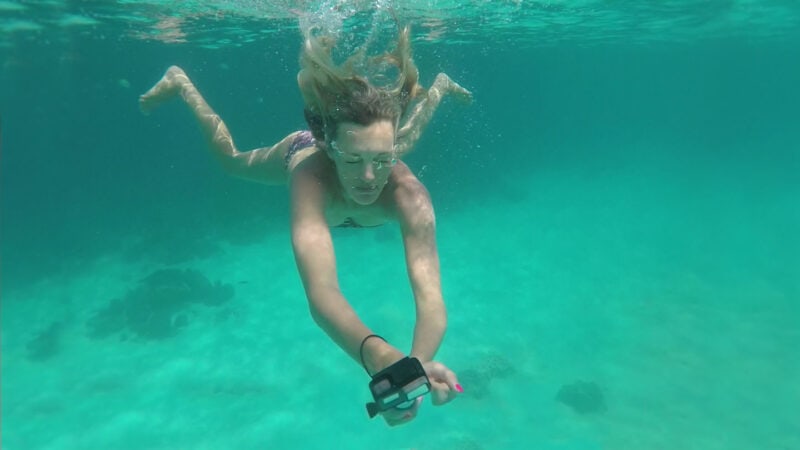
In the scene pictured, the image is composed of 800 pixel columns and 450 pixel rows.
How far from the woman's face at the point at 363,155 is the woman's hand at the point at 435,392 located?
1.51 meters

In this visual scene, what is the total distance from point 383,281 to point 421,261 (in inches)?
480

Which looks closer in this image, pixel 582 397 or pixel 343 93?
pixel 343 93

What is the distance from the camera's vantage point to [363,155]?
362 centimetres

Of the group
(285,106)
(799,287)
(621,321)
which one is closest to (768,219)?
(799,287)

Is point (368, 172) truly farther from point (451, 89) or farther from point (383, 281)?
point (383, 281)

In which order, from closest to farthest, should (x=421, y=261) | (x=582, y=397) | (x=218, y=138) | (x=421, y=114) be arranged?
(x=421, y=261) → (x=421, y=114) → (x=218, y=138) → (x=582, y=397)

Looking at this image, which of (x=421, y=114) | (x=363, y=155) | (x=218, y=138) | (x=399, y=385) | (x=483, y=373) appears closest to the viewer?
(x=399, y=385)

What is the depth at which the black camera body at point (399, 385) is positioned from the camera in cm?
244

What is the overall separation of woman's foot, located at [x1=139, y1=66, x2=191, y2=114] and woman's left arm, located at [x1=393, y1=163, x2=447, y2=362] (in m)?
4.62

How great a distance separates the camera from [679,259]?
20.3m

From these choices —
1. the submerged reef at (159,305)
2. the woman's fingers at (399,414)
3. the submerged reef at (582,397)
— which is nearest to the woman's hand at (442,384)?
the woman's fingers at (399,414)

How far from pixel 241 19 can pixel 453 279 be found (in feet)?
42.0

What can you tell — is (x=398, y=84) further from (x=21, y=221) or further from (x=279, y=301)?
(x=21, y=221)

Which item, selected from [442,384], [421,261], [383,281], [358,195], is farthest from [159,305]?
[442,384]
